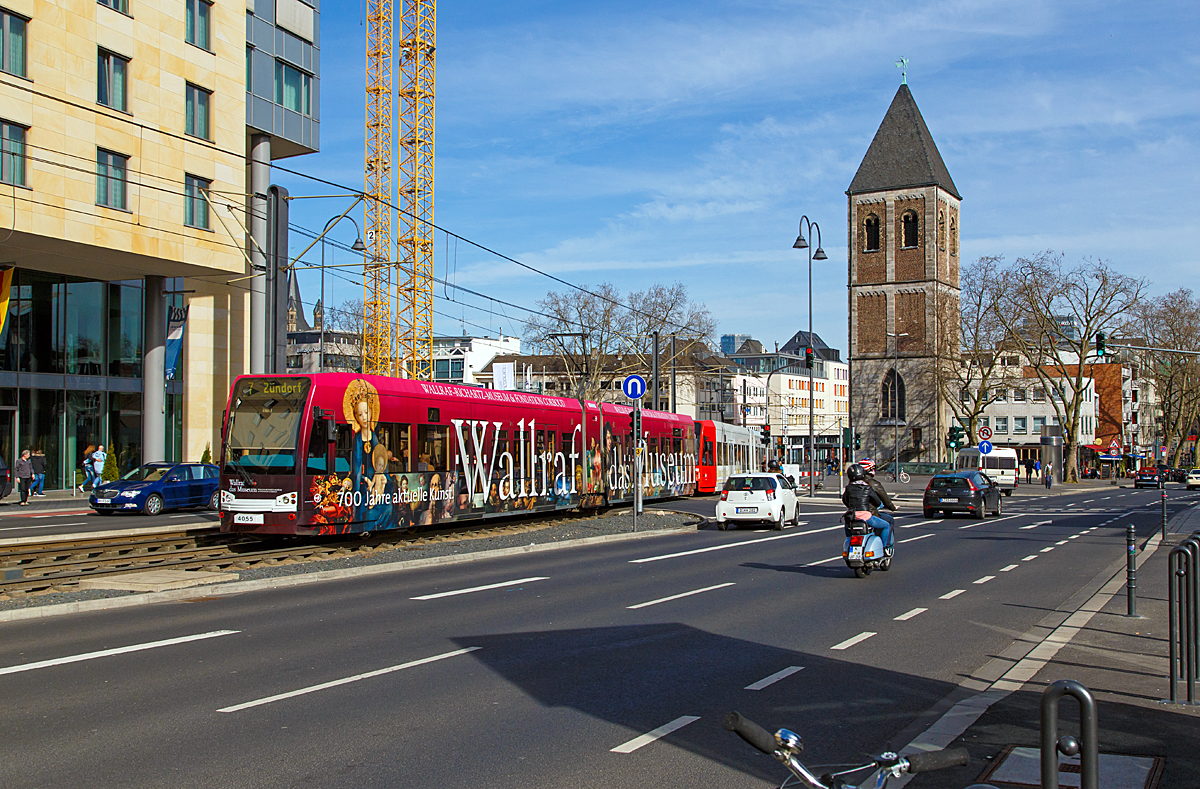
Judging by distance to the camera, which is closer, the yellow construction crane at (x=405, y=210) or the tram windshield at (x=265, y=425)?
the tram windshield at (x=265, y=425)

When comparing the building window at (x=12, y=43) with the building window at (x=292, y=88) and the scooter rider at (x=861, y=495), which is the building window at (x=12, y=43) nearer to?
the building window at (x=292, y=88)

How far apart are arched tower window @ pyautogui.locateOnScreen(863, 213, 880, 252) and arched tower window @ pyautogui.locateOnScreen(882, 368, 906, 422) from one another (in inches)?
479

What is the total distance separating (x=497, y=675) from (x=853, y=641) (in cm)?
373

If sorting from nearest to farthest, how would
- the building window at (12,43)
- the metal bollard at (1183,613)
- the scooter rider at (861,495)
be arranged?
the metal bollard at (1183,613), the scooter rider at (861,495), the building window at (12,43)

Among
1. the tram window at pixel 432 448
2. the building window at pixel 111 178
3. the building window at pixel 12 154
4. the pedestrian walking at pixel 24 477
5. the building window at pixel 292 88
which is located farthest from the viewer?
the building window at pixel 292 88

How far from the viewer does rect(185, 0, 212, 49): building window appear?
38250mm

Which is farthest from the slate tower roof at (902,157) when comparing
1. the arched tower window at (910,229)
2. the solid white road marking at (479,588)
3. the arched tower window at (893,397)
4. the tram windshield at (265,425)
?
the solid white road marking at (479,588)

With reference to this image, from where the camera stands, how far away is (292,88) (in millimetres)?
47938

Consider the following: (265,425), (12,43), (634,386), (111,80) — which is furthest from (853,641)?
(111,80)

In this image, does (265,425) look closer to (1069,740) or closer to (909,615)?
(909,615)

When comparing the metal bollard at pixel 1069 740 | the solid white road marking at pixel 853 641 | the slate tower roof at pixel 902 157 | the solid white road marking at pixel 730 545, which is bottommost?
the solid white road marking at pixel 730 545

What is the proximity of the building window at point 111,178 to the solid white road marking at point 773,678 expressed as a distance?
3083 cm

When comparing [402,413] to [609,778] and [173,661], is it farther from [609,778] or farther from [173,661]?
[609,778]

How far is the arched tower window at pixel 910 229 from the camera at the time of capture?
99438 mm
